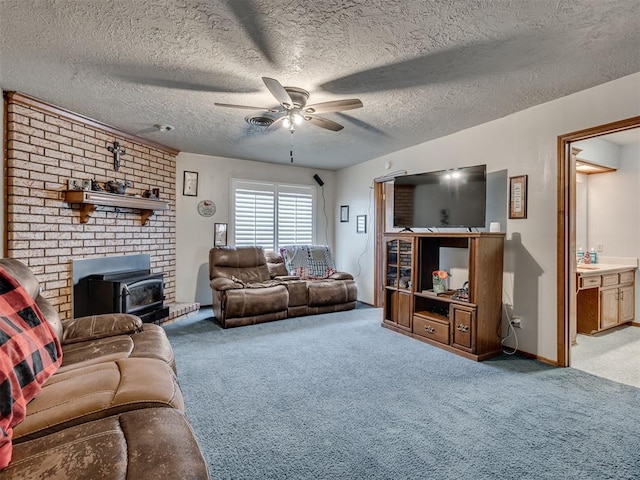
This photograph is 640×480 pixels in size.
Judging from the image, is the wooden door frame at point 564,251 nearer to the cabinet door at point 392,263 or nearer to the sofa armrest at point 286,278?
the cabinet door at point 392,263

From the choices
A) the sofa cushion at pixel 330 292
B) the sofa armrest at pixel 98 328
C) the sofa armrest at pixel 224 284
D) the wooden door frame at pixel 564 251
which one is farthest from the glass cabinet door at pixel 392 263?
the sofa armrest at pixel 98 328

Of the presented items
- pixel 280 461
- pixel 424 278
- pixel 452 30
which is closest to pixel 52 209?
pixel 280 461

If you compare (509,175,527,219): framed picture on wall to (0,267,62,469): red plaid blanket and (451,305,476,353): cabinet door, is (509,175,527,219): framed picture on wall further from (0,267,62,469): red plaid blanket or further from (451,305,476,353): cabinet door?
(0,267,62,469): red plaid blanket

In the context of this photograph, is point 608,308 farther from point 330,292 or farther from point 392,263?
point 330,292

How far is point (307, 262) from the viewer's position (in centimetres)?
547

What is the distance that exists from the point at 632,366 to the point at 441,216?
2.14 metres

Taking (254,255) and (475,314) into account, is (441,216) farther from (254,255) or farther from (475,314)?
(254,255)

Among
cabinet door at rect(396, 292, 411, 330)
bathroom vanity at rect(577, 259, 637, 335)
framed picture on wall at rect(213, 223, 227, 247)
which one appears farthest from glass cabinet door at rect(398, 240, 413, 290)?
framed picture on wall at rect(213, 223, 227, 247)

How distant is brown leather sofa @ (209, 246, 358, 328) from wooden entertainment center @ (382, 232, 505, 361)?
3.22ft

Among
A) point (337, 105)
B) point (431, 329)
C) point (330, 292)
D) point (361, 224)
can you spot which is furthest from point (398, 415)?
point (361, 224)

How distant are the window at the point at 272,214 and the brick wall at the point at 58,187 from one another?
149 cm

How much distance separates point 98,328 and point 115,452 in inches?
55.5

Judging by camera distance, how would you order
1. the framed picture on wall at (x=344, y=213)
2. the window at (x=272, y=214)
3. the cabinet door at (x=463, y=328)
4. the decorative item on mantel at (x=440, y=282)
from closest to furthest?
the cabinet door at (x=463, y=328), the decorative item on mantel at (x=440, y=282), the window at (x=272, y=214), the framed picture on wall at (x=344, y=213)

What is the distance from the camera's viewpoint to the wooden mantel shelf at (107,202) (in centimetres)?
338
